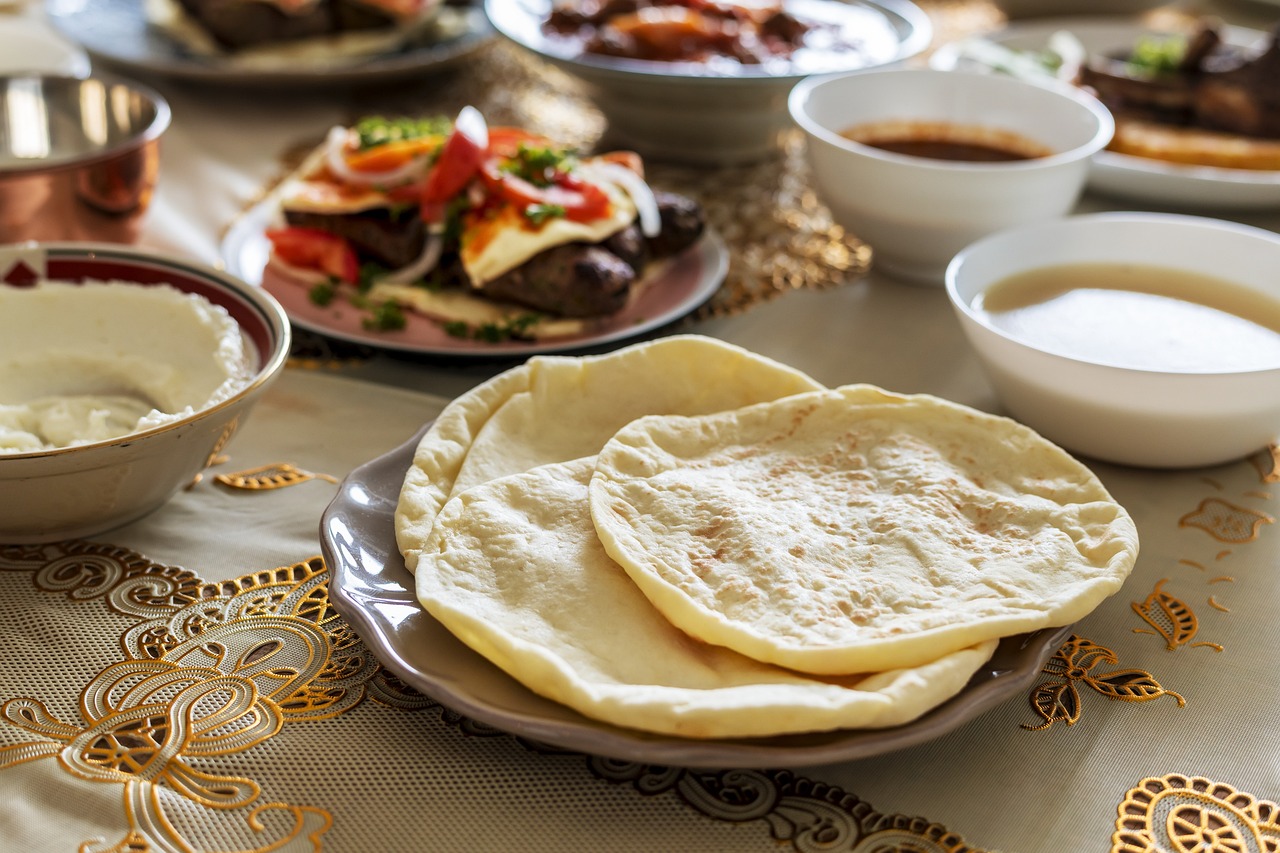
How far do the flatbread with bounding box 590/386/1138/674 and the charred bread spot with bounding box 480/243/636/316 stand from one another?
0.63 metres

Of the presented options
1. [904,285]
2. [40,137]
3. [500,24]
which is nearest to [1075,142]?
[904,285]

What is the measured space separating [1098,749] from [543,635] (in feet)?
2.34

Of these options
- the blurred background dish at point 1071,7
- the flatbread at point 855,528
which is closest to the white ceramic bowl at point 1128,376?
the flatbread at point 855,528

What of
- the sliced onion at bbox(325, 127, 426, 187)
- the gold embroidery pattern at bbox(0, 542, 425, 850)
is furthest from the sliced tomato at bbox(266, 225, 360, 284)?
the gold embroidery pattern at bbox(0, 542, 425, 850)

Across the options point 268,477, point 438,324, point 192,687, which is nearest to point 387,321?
point 438,324

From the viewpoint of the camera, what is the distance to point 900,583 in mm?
1430

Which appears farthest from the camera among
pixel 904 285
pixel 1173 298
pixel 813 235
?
pixel 813 235

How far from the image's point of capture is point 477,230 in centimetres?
239

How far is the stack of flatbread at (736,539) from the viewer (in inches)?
51.2

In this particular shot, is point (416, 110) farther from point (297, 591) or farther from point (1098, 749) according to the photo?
point (1098, 749)

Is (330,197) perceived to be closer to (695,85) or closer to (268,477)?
(268,477)

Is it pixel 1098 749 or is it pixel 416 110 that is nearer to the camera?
pixel 1098 749

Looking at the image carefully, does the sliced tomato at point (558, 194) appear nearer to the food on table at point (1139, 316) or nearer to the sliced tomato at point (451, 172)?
the sliced tomato at point (451, 172)

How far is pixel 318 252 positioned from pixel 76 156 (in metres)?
0.60
